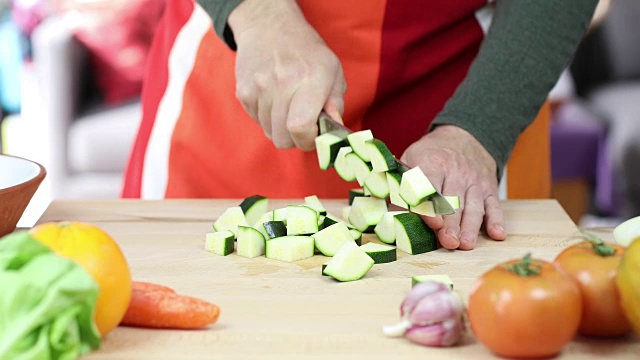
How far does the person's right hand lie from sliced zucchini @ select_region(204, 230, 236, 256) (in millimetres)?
240

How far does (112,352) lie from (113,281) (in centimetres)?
10

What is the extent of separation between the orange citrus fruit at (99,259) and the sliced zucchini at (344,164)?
64 centimetres

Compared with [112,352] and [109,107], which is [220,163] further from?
[109,107]

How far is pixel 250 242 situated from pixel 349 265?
0.21m

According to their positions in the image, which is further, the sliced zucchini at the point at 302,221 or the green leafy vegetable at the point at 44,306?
the sliced zucchini at the point at 302,221

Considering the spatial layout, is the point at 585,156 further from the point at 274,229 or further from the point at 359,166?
the point at 274,229

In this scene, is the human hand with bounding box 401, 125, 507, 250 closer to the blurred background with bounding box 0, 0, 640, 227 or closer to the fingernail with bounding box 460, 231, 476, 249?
the fingernail with bounding box 460, 231, 476, 249

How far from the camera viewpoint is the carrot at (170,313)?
3.76 feet

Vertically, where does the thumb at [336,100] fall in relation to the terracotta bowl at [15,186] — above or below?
above

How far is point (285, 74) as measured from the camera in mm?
1688

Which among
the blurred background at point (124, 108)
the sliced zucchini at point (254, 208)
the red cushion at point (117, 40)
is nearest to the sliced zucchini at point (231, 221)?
the sliced zucchini at point (254, 208)

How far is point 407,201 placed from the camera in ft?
5.01

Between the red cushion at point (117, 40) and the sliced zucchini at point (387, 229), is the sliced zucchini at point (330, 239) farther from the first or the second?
the red cushion at point (117, 40)

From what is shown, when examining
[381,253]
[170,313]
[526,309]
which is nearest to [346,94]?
[381,253]
